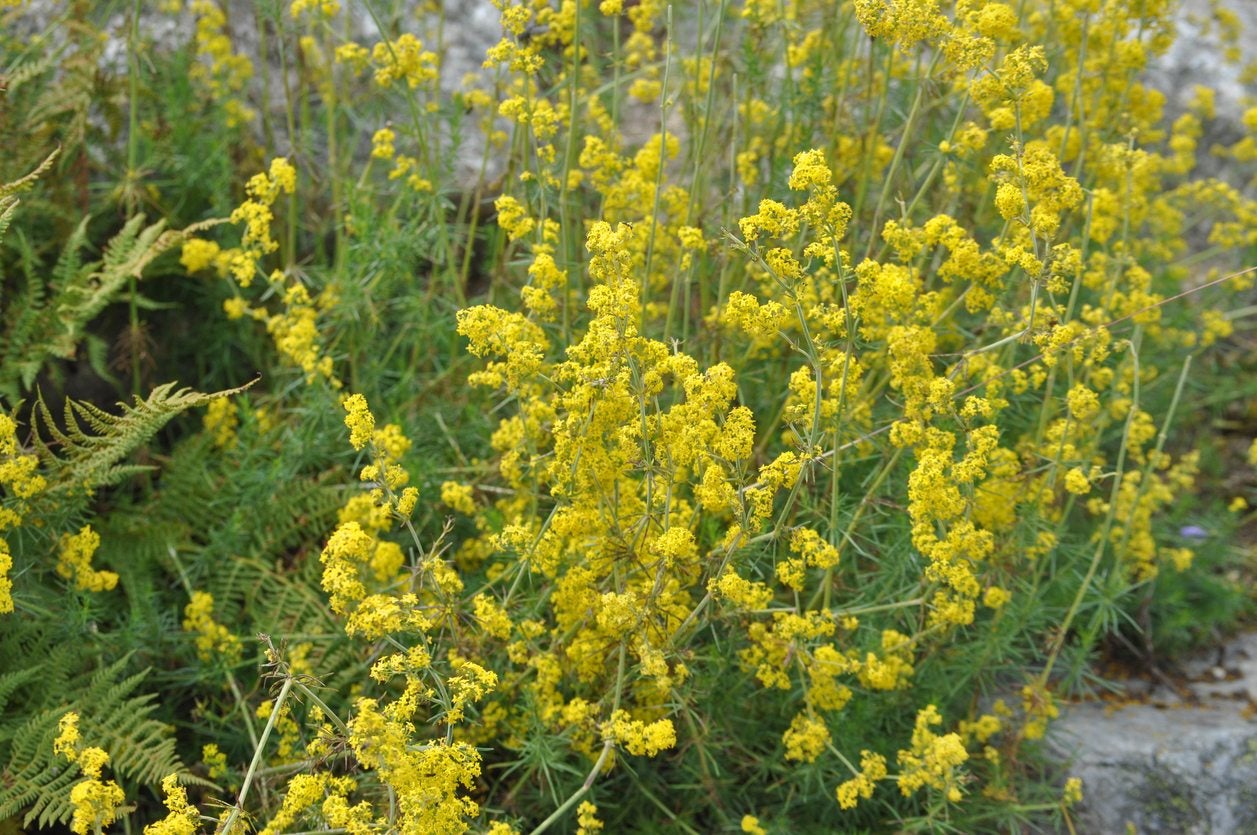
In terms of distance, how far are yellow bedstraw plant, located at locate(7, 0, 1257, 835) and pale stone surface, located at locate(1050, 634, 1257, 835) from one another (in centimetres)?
18

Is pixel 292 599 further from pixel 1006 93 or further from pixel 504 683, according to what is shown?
pixel 1006 93

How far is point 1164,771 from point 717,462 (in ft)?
6.30

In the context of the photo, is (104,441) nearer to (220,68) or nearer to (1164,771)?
(220,68)

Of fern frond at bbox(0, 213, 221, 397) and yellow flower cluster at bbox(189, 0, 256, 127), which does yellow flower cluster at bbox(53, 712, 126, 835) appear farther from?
→ yellow flower cluster at bbox(189, 0, 256, 127)

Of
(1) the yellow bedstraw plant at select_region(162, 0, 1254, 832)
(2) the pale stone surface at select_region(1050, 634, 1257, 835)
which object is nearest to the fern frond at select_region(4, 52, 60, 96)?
(1) the yellow bedstraw plant at select_region(162, 0, 1254, 832)

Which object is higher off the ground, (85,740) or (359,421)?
(359,421)

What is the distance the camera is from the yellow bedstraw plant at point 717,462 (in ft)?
7.80

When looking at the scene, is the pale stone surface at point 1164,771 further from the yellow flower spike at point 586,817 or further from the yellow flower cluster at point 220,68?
the yellow flower cluster at point 220,68

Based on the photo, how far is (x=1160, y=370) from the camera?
4.32 metres

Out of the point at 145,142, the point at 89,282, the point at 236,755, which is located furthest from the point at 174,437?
the point at 236,755

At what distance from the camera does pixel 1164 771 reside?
3.38 metres

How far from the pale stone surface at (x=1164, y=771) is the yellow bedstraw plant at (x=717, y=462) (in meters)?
0.18

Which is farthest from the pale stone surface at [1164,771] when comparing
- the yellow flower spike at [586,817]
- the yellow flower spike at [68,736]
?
the yellow flower spike at [68,736]

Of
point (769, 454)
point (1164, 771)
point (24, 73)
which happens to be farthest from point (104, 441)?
point (1164, 771)
